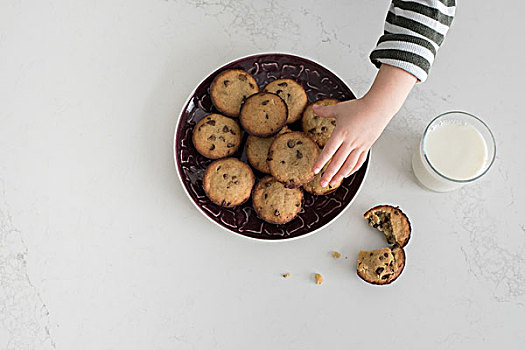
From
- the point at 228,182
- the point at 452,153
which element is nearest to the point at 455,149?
the point at 452,153

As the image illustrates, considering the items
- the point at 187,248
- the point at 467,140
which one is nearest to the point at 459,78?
the point at 467,140

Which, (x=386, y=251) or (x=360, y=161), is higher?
(x=360, y=161)

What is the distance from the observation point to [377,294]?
1095mm

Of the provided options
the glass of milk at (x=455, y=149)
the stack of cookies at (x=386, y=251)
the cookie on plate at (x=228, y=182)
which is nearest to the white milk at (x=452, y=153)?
the glass of milk at (x=455, y=149)

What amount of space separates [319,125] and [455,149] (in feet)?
0.93

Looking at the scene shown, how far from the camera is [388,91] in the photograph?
96cm

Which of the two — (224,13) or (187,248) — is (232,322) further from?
(224,13)

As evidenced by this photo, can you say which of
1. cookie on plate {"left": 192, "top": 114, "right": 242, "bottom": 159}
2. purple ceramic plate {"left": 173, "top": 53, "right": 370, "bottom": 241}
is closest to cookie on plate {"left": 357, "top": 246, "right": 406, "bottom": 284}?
purple ceramic plate {"left": 173, "top": 53, "right": 370, "bottom": 241}

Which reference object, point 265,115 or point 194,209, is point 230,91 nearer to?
point 265,115

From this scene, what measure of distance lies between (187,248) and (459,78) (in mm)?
702

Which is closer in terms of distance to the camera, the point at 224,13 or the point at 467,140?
the point at 467,140

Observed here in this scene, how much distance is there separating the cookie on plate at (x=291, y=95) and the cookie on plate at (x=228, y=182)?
0.14m

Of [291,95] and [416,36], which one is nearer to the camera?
[416,36]

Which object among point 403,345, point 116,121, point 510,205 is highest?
point 510,205
